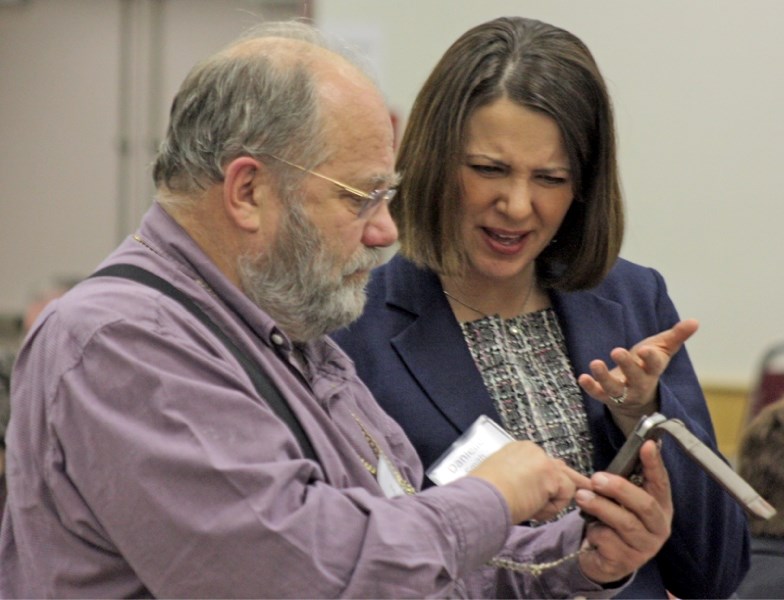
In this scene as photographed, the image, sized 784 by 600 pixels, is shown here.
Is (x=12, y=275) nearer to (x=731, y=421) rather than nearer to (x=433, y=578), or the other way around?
(x=731, y=421)

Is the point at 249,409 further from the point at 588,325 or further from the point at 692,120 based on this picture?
the point at 692,120

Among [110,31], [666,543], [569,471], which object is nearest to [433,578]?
[569,471]

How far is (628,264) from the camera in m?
2.65

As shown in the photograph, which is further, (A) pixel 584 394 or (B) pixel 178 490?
(A) pixel 584 394

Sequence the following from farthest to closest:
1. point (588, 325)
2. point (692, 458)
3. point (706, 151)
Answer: point (706, 151)
point (588, 325)
point (692, 458)

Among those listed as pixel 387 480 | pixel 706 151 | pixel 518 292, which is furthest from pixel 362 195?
pixel 706 151

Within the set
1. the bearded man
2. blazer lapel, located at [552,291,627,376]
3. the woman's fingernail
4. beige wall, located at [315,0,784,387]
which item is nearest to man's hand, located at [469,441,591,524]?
the bearded man

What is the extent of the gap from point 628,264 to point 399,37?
321 cm

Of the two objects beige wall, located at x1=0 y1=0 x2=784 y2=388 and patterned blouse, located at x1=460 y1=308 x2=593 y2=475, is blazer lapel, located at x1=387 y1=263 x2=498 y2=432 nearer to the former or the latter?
patterned blouse, located at x1=460 y1=308 x2=593 y2=475

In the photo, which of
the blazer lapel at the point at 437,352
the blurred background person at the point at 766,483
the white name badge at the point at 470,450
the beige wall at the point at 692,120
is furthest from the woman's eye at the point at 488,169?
the beige wall at the point at 692,120

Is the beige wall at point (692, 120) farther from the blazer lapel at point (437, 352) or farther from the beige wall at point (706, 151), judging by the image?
the blazer lapel at point (437, 352)

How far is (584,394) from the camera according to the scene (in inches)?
95.0

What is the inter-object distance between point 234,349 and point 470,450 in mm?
657

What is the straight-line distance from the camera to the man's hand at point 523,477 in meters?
1.75
